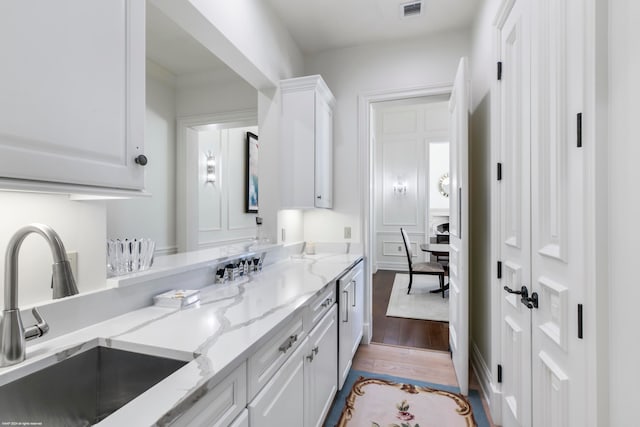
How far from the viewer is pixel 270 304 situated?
133 centimetres

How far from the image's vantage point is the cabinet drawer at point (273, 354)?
0.97 m

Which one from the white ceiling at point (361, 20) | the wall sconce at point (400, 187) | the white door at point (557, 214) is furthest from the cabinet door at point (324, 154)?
the wall sconce at point (400, 187)

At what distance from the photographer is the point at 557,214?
3.64ft

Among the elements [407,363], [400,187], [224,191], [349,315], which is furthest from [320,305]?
[400,187]

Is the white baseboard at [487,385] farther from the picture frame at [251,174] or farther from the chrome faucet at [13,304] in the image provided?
the picture frame at [251,174]

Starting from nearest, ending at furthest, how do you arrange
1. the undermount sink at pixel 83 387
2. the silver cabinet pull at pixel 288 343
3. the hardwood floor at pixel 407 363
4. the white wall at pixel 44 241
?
the undermount sink at pixel 83 387 → the white wall at pixel 44 241 → the silver cabinet pull at pixel 288 343 → the hardwood floor at pixel 407 363

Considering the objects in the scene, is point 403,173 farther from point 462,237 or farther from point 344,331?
point 344,331

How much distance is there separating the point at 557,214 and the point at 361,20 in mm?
2280

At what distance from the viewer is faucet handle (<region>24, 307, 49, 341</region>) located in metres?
0.86

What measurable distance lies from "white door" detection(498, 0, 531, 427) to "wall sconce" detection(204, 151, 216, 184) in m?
2.84

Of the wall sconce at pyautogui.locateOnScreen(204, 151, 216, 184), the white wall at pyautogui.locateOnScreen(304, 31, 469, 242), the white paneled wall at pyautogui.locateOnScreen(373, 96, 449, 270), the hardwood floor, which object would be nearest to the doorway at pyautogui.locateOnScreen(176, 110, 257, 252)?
the wall sconce at pyautogui.locateOnScreen(204, 151, 216, 184)

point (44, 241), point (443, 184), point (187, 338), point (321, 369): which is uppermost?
point (443, 184)

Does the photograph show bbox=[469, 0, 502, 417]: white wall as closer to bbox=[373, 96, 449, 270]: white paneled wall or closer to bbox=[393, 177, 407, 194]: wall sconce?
bbox=[373, 96, 449, 270]: white paneled wall

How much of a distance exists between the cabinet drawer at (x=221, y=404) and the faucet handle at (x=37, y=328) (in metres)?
0.55
